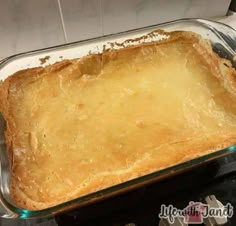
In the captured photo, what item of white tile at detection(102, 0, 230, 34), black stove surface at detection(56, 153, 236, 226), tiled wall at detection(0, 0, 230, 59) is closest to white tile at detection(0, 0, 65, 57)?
tiled wall at detection(0, 0, 230, 59)

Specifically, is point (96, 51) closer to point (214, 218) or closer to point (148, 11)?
point (148, 11)

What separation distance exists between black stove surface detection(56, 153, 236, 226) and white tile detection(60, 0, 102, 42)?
0.53 meters

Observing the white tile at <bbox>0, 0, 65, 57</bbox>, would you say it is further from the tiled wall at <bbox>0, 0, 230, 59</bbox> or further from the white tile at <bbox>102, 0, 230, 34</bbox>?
the white tile at <bbox>102, 0, 230, 34</bbox>

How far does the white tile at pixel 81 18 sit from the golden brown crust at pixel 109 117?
0.19 meters

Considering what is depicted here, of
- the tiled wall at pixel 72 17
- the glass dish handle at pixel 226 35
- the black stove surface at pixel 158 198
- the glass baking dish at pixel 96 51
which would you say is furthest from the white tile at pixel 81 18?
the black stove surface at pixel 158 198

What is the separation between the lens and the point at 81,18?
101 centimetres

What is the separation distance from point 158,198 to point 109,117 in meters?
0.20

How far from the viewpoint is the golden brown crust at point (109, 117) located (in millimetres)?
684

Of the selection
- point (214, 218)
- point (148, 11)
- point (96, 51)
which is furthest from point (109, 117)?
point (148, 11)

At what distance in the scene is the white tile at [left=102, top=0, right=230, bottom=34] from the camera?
3.36 feet

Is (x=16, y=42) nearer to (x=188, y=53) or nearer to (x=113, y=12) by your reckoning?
(x=113, y=12)

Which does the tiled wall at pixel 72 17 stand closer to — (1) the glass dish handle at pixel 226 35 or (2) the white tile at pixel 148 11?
(2) the white tile at pixel 148 11

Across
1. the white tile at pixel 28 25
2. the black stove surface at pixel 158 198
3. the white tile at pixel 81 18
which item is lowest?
the black stove surface at pixel 158 198

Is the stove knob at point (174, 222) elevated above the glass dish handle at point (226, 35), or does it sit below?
below
